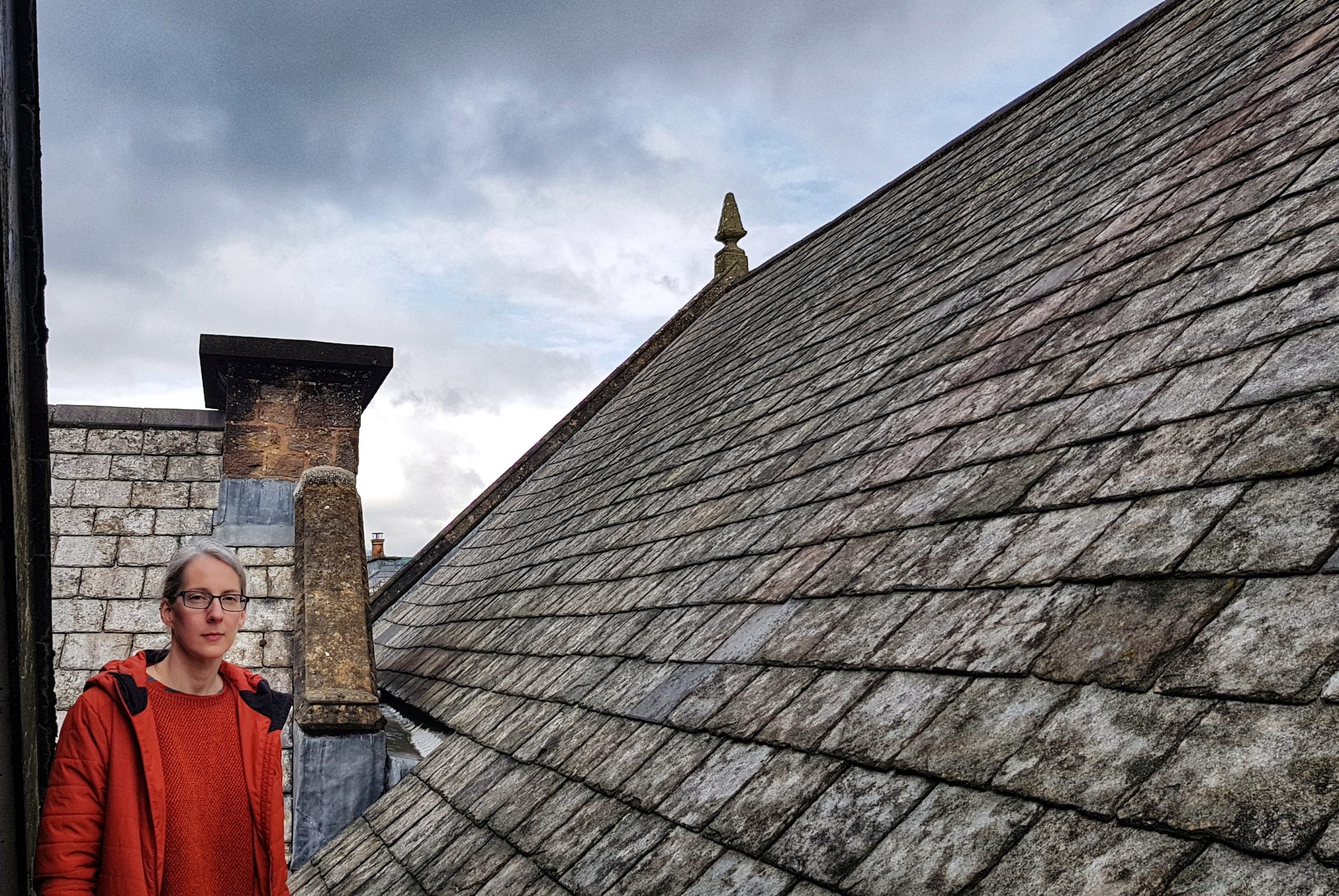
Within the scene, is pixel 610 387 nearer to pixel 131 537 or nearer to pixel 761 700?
pixel 131 537

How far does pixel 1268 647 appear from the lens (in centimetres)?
167

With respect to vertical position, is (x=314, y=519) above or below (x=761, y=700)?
above

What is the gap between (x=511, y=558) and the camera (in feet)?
24.8

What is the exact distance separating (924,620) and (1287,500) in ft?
2.89

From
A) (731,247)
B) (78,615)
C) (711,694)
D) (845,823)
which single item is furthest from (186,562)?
(731,247)

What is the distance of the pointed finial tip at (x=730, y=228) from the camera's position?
1253 cm

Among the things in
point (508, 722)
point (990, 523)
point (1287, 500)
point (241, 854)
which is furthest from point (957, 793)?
point (508, 722)

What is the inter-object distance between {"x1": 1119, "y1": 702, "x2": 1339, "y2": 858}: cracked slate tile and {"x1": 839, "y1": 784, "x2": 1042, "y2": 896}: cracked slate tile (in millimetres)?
221

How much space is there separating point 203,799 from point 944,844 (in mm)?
1873

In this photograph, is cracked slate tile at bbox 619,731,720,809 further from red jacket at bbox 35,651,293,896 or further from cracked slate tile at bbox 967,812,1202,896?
cracked slate tile at bbox 967,812,1202,896

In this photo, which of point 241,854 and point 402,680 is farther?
point 402,680

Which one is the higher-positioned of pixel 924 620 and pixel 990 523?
pixel 990 523

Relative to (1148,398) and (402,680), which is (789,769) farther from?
(402,680)

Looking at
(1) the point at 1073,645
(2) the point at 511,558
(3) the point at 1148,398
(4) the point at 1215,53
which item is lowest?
(1) the point at 1073,645
